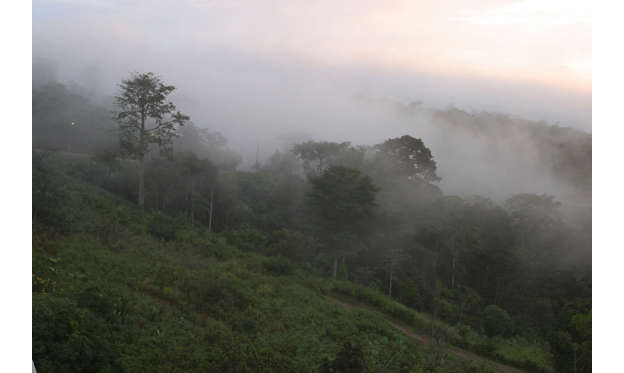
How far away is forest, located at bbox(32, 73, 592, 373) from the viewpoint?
385 cm

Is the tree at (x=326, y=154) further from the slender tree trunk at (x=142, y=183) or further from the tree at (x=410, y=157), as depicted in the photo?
the slender tree trunk at (x=142, y=183)

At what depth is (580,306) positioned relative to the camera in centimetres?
371

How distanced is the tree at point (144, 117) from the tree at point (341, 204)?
2.33 m

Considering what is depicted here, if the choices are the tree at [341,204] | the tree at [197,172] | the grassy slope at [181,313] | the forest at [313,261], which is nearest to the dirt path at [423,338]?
the forest at [313,261]

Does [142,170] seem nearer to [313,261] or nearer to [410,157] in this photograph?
[313,261]

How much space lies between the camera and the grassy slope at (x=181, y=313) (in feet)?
12.0

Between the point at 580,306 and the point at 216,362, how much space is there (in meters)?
3.52

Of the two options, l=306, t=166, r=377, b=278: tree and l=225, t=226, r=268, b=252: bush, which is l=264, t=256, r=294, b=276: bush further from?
l=306, t=166, r=377, b=278: tree

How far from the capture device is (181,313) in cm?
484

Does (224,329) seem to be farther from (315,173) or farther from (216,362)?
(315,173)

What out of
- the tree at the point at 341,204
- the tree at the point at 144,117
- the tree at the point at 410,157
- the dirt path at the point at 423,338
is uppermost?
the tree at the point at 144,117

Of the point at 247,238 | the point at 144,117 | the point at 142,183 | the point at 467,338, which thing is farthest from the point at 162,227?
the point at 467,338

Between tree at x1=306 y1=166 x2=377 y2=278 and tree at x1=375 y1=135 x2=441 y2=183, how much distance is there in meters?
0.39

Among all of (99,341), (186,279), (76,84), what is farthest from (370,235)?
(76,84)
